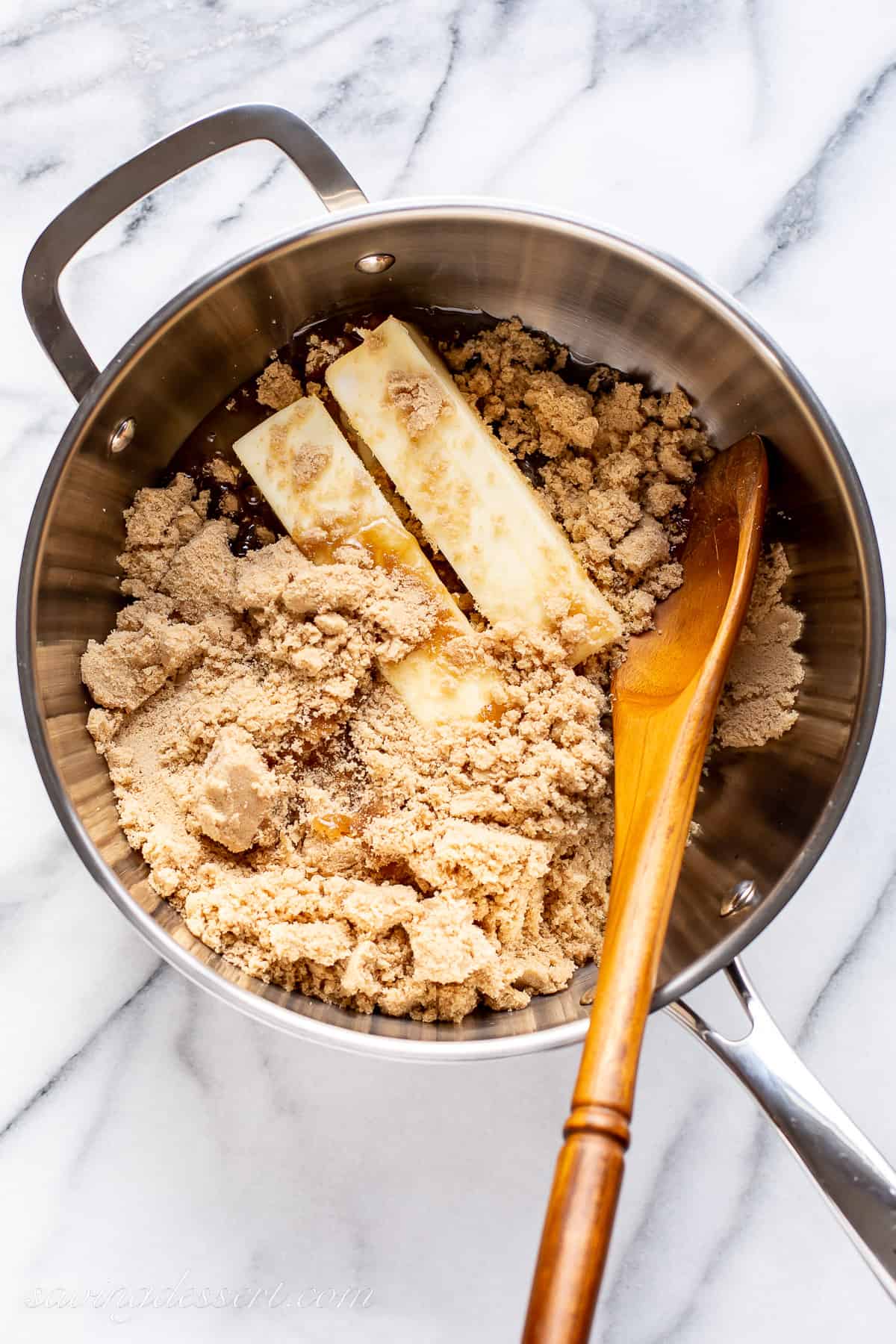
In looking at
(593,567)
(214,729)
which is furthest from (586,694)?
(214,729)

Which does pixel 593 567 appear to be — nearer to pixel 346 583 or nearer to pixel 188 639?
pixel 346 583

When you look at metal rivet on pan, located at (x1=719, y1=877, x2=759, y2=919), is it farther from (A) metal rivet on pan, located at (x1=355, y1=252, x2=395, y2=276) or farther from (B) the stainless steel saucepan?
(A) metal rivet on pan, located at (x1=355, y1=252, x2=395, y2=276)

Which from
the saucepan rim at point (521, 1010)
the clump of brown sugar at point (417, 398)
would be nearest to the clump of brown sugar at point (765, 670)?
the saucepan rim at point (521, 1010)

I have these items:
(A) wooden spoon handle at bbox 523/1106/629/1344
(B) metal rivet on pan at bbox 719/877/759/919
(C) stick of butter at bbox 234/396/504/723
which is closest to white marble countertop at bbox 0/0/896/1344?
(B) metal rivet on pan at bbox 719/877/759/919

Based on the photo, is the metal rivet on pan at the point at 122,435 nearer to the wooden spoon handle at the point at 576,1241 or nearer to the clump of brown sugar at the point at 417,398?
the clump of brown sugar at the point at 417,398

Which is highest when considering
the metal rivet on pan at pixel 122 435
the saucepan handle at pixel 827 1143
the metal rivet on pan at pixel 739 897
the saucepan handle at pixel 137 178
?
the saucepan handle at pixel 137 178

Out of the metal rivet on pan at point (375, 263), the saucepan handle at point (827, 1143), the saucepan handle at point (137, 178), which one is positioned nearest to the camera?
the saucepan handle at point (827, 1143)

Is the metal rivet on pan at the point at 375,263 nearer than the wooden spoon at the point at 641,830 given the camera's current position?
No
